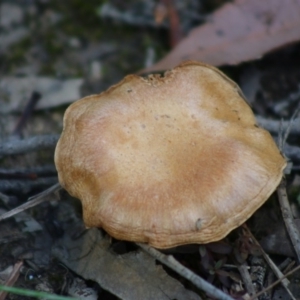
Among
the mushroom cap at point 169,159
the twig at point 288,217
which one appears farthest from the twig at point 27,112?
the twig at point 288,217

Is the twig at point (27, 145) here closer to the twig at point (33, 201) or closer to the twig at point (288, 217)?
the twig at point (33, 201)

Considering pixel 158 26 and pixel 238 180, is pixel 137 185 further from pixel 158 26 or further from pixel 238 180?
pixel 158 26

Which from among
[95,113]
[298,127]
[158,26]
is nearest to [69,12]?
[158,26]

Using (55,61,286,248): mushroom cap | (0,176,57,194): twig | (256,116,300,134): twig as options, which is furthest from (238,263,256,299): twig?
(0,176,57,194): twig

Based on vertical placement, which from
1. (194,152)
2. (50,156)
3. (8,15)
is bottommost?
(50,156)

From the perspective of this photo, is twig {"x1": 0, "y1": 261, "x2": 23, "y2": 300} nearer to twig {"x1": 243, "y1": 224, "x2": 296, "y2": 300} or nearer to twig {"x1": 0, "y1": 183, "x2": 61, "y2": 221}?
twig {"x1": 0, "y1": 183, "x2": 61, "y2": 221}
